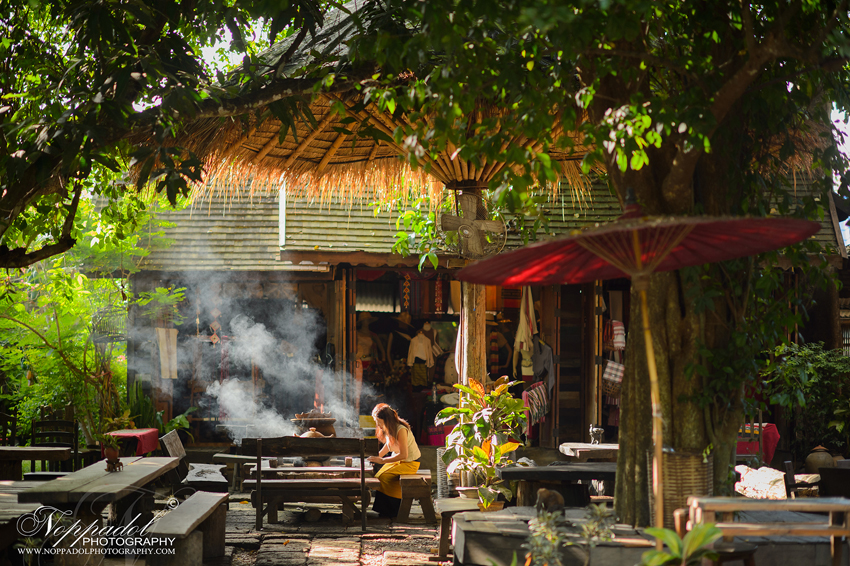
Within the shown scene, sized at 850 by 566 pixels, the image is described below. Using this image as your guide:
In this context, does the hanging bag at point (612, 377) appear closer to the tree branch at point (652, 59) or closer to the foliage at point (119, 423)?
the foliage at point (119, 423)

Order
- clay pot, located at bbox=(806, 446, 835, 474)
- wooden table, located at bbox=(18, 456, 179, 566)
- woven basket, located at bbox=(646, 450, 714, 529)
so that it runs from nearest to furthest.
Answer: woven basket, located at bbox=(646, 450, 714, 529) → wooden table, located at bbox=(18, 456, 179, 566) → clay pot, located at bbox=(806, 446, 835, 474)

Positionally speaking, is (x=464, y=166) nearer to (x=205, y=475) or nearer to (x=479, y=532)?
(x=479, y=532)

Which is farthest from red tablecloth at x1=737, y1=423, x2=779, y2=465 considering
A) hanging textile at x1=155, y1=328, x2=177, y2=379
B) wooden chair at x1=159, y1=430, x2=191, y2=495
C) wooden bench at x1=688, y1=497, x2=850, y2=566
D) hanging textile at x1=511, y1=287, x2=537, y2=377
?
hanging textile at x1=155, y1=328, x2=177, y2=379

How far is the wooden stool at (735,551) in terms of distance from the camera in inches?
154

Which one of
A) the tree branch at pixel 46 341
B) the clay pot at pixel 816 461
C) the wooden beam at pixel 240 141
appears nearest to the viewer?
the wooden beam at pixel 240 141

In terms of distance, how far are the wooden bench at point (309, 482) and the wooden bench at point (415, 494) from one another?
0.36 m

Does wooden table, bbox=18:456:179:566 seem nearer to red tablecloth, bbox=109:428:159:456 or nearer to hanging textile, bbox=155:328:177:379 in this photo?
red tablecloth, bbox=109:428:159:456

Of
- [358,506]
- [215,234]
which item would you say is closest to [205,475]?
[358,506]

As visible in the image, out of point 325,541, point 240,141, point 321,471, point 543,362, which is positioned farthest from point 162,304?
point 543,362

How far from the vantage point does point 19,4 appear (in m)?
5.82

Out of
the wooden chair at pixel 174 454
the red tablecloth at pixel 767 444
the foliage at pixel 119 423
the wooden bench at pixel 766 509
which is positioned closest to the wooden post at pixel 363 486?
the wooden chair at pixel 174 454

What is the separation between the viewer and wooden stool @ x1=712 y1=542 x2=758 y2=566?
3.90 m

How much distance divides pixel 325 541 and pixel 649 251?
16.1 ft

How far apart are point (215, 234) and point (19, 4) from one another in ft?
22.2
